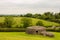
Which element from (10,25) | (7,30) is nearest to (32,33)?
(7,30)

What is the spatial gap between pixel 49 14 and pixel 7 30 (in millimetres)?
28099

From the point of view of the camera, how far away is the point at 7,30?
38.2 m

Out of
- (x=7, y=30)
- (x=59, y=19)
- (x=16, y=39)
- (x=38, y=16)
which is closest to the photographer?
(x=16, y=39)

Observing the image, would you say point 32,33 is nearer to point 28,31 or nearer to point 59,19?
point 28,31

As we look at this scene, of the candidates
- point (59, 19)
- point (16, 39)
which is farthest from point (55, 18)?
point (16, 39)

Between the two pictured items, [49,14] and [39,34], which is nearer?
[39,34]

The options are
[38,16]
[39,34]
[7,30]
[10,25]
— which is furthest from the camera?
[38,16]

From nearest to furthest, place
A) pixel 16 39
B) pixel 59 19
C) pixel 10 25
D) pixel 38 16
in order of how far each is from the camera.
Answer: pixel 16 39
pixel 10 25
pixel 59 19
pixel 38 16

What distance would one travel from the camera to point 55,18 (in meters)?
60.1

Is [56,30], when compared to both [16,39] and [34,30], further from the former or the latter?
[16,39]

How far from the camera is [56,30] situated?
3878cm

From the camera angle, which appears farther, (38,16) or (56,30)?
(38,16)

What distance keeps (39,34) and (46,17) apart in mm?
29340

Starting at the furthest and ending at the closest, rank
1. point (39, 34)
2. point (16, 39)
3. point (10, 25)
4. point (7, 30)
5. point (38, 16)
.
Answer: point (38, 16), point (10, 25), point (7, 30), point (39, 34), point (16, 39)
